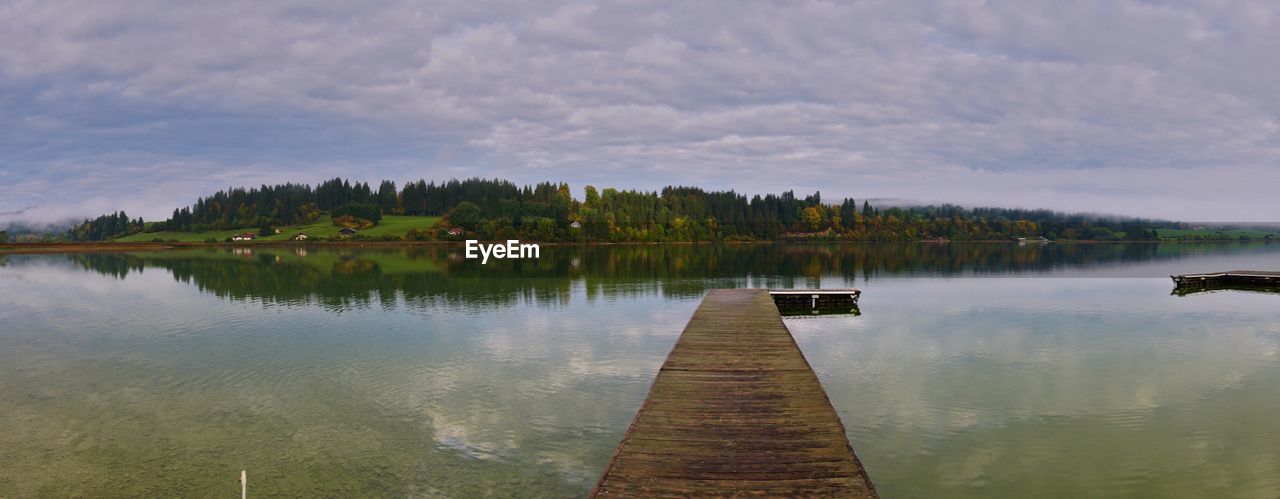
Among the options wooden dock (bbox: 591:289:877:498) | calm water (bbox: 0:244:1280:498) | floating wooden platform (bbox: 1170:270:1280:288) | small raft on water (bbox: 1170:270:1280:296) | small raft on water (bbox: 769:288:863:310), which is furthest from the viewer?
floating wooden platform (bbox: 1170:270:1280:288)

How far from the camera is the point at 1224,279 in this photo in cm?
6550

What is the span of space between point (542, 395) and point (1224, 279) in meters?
74.0

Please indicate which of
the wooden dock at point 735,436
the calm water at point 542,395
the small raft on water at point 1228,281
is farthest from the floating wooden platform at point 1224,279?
the wooden dock at point 735,436

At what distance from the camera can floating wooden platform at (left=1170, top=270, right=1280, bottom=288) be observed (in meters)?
62.4

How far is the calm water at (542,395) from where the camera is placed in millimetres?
14992

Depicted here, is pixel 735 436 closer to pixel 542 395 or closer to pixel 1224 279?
pixel 542 395

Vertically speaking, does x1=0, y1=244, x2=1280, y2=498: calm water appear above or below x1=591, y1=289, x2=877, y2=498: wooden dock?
below

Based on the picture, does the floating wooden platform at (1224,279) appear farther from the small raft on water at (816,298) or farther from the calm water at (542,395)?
the small raft on water at (816,298)

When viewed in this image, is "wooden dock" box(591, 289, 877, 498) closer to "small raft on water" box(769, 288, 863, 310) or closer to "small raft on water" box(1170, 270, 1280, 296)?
"small raft on water" box(769, 288, 863, 310)

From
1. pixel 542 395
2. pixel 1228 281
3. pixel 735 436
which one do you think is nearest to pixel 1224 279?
pixel 1228 281

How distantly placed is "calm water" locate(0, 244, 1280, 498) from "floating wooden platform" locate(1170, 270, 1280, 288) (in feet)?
71.0

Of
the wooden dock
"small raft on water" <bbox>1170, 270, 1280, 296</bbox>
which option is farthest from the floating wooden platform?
the wooden dock

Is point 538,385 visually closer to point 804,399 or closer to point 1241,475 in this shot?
point 804,399

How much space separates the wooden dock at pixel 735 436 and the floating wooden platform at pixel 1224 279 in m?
59.4
